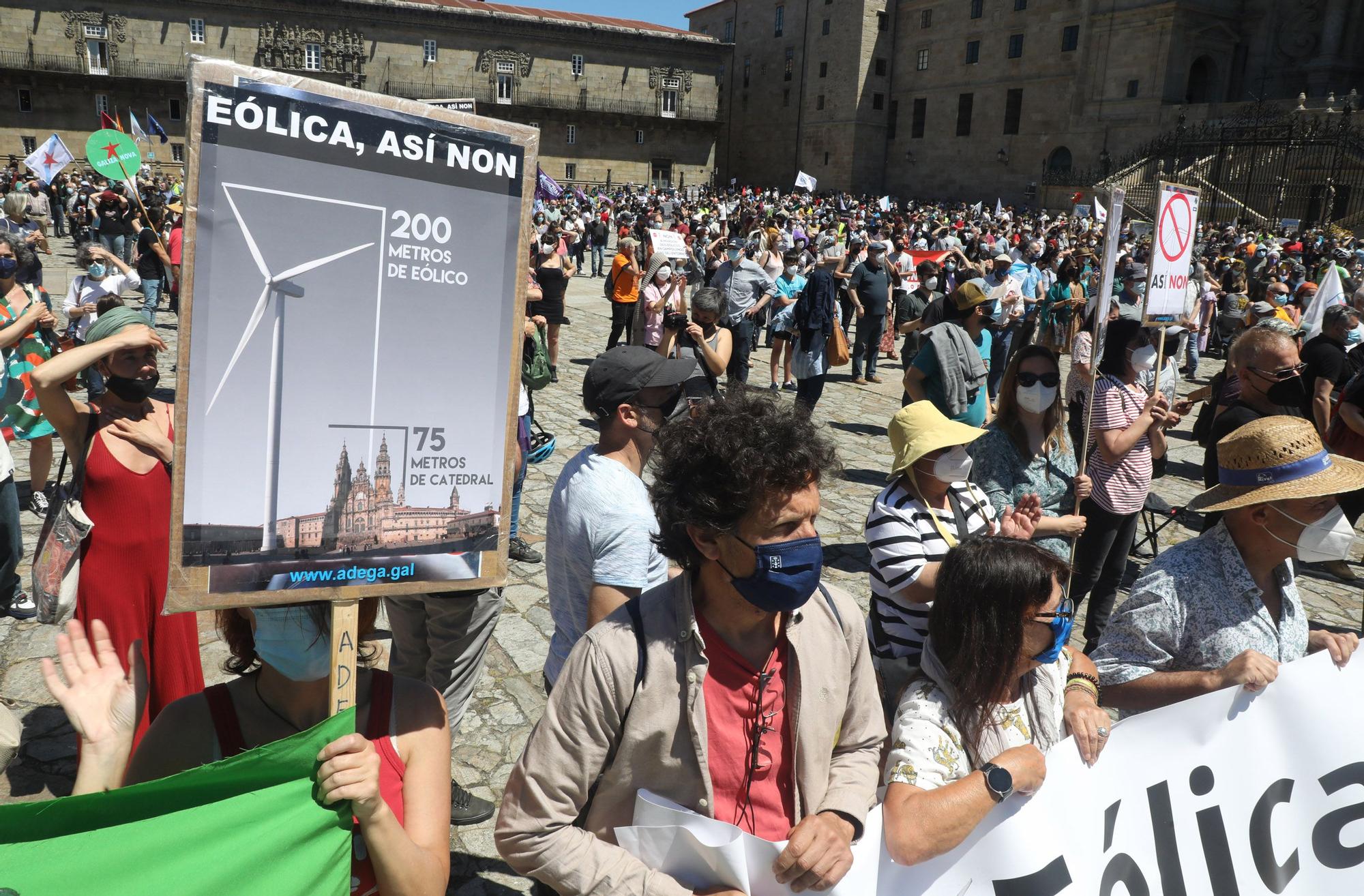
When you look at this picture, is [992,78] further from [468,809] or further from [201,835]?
[201,835]

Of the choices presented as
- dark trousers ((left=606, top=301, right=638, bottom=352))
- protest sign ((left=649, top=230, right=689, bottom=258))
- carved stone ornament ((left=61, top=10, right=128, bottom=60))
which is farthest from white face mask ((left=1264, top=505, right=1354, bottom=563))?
carved stone ornament ((left=61, top=10, right=128, bottom=60))

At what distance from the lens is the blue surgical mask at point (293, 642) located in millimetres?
1720

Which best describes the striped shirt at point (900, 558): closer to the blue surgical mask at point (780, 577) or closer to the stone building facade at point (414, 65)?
the blue surgical mask at point (780, 577)

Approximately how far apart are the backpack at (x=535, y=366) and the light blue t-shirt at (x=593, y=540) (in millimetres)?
2584

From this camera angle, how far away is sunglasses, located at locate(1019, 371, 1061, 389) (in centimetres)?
380

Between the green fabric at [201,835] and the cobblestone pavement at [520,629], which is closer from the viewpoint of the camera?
the green fabric at [201,835]

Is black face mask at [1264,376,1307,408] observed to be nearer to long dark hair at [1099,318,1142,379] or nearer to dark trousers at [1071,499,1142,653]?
long dark hair at [1099,318,1142,379]

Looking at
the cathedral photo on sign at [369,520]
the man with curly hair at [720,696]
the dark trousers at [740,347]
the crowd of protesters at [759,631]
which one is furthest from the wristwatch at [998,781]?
the dark trousers at [740,347]

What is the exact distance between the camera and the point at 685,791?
5.82ft

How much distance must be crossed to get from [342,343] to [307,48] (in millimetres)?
60511

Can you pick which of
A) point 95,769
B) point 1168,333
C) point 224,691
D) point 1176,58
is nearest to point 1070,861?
point 224,691

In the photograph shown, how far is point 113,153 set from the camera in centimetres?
664

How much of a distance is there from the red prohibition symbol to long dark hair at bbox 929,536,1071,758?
292cm

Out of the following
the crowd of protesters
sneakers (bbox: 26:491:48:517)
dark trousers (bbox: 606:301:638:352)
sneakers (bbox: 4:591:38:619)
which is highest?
dark trousers (bbox: 606:301:638:352)
